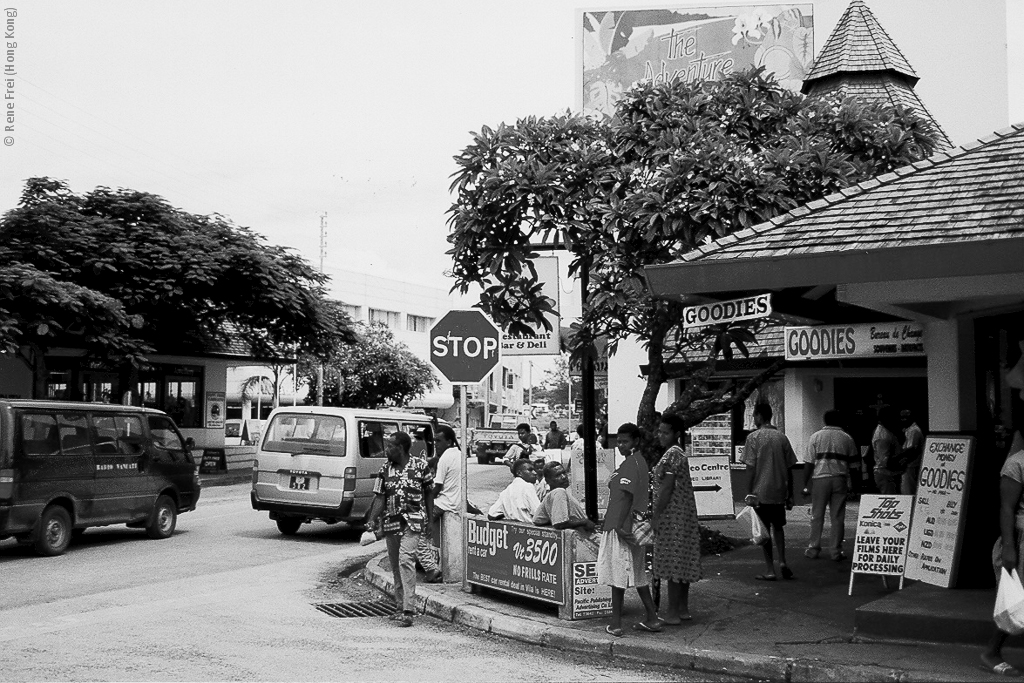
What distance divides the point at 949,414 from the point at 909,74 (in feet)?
52.1

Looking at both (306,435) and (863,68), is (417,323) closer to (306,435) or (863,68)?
(863,68)

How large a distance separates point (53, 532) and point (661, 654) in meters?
8.92

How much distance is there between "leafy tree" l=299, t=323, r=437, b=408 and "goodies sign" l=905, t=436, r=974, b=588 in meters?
40.8

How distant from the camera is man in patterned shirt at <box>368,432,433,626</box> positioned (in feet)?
31.2

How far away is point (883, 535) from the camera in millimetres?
9836

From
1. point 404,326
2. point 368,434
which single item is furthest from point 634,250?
point 404,326

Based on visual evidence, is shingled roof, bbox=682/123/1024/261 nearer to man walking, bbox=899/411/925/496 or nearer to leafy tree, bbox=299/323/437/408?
man walking, bbox=899/411/925/496

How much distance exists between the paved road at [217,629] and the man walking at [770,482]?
3671mm

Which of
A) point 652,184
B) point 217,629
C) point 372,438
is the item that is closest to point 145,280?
point 372,438

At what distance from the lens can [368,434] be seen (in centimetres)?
1566

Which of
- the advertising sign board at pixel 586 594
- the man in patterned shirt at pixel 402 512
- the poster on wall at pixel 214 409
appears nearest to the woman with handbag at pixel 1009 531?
the advertising sign board at pixel 586 594

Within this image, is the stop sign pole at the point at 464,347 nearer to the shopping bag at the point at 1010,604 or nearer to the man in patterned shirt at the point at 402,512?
the man in patterned shirt at the point at 402,512

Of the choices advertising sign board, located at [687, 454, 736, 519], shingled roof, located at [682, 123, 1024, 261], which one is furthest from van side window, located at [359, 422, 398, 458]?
shingled roof, located at [682, 123, 1024, 261]

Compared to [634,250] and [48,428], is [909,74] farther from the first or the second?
[48,428]
